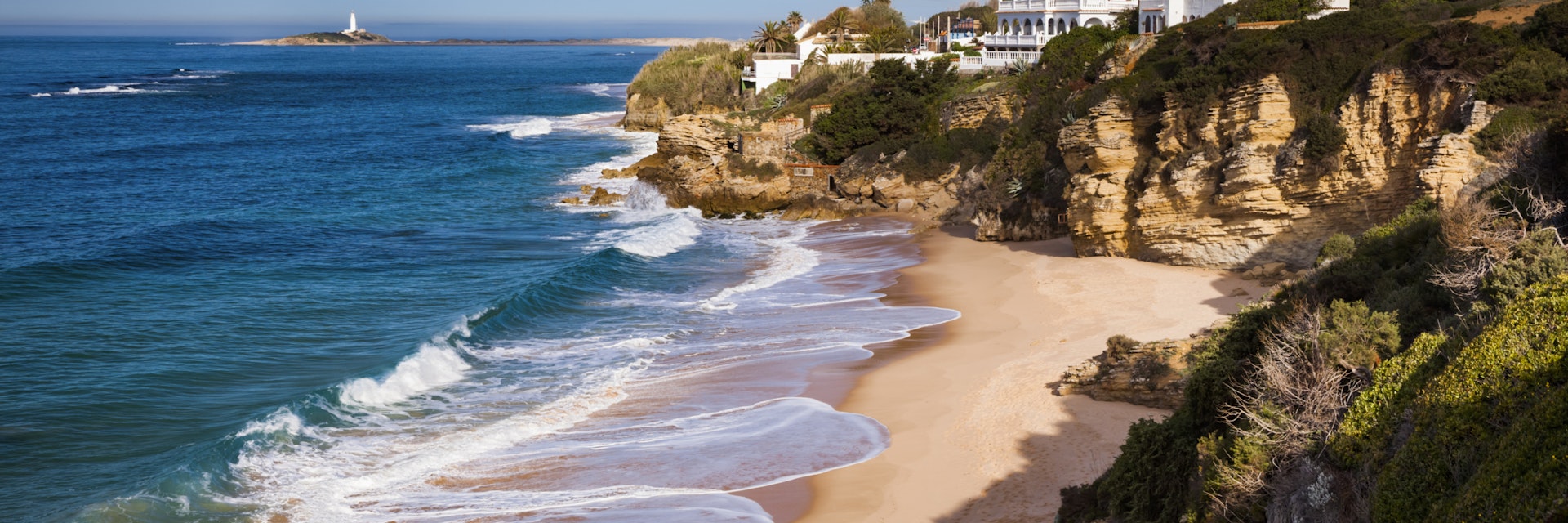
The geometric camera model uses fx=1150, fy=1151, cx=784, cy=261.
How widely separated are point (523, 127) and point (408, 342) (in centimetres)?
4622

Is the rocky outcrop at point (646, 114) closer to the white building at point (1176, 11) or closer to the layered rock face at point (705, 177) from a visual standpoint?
→ the layered rock face at point (705, 177)

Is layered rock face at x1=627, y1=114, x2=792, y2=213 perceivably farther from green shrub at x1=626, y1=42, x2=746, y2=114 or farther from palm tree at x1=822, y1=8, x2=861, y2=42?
palm tree at x1=822, y1=8, x2=861, y2=42

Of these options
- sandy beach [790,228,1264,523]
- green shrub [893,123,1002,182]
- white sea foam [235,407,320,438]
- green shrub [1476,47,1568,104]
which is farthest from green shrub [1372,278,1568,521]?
green shrub [893,123,1002,182]

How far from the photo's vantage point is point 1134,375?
15.7 metres

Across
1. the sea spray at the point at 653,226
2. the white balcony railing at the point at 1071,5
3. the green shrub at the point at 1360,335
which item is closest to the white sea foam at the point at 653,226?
the sea spray at the point at 653,226

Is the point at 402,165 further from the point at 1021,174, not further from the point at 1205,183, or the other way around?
the point at 1205,183

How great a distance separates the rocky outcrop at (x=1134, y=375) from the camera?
50.0 ft

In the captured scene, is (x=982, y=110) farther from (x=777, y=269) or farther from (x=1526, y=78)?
(x=1526, y=78)

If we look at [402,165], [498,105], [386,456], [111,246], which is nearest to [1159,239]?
[386,456]

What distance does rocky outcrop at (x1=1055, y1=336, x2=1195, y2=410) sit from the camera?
50.0 ft

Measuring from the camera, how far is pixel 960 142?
1404 inches

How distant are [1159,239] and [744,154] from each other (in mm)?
17895

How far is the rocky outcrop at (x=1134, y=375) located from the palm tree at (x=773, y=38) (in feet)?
157

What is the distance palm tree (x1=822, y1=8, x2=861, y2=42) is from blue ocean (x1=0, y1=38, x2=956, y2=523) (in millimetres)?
18742
